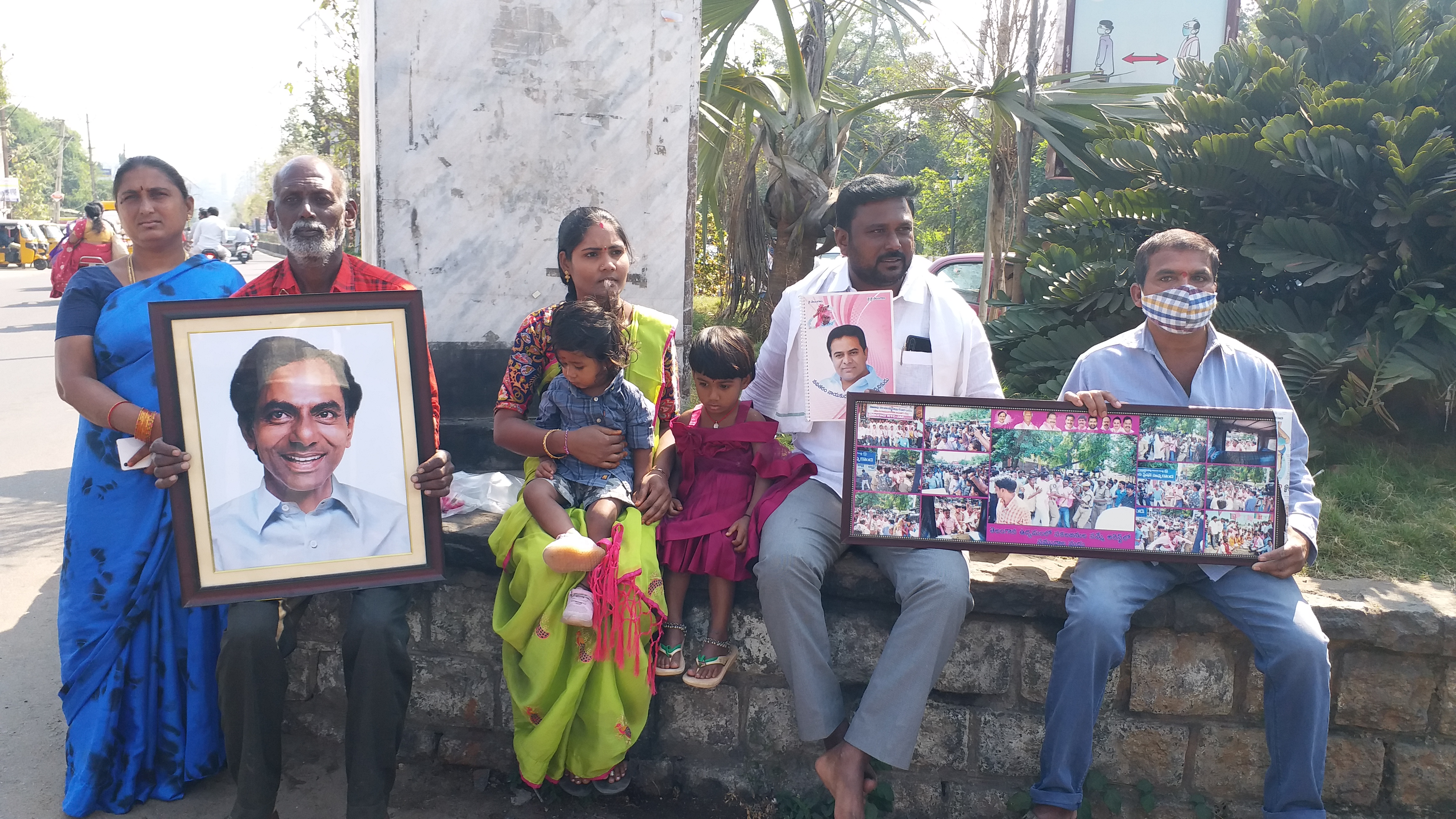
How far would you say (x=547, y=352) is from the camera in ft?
10.3

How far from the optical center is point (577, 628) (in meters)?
2.73

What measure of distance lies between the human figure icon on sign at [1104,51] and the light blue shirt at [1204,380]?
3.01 metres

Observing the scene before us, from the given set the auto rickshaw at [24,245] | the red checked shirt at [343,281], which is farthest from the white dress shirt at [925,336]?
the auto rickshaw at [24,245]

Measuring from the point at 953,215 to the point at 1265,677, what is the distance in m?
17.8

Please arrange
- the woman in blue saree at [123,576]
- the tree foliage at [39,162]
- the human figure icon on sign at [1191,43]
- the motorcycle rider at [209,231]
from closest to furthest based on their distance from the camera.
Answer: the woman in blue saree at [123,576]
the human figure icon on sign at [1191,43]
the motorcycle rider at [209,231]
the tree foliage at [39,162]

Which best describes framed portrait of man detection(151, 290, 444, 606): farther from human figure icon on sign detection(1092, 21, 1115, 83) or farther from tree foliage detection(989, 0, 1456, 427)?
human figure icon on sign detection(1092, 21, 1115, 83)

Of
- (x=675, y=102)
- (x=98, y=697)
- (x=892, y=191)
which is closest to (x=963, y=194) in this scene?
(x=675, y=102)

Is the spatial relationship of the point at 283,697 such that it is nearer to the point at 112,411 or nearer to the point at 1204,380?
the point at 112,411

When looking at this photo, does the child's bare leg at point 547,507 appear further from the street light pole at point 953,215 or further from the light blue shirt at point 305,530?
the street light pole at point 953,215

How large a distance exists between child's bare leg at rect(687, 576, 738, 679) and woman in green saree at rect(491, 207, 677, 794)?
172 millimetres

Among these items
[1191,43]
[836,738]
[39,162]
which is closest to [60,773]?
[836,738]

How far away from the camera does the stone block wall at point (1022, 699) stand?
9.29 feet

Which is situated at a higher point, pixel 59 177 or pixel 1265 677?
pixel 59 177

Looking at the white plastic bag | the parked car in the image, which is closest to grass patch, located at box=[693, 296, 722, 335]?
the parked car
